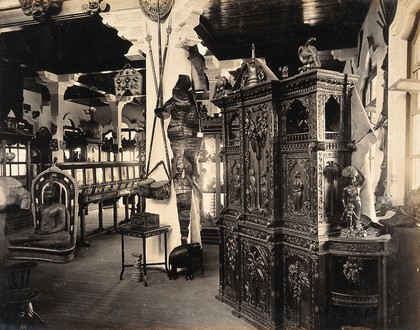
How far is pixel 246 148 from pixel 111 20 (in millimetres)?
2965

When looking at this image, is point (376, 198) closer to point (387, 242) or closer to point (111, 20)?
point (387, 242)

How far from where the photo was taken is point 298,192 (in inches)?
122

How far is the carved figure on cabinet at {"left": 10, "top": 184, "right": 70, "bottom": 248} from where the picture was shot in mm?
4652

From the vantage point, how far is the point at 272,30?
6.30m

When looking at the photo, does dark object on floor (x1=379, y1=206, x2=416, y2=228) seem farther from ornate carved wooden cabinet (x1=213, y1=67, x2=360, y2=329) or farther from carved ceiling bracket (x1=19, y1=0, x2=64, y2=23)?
carved ceiling bracket (x1=19, y1=0, x2=64, y2=23)

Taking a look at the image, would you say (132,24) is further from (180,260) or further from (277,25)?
(180,260)

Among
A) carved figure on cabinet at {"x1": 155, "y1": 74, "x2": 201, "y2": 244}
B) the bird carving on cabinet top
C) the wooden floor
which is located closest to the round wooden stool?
the wooden floor

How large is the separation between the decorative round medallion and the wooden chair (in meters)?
2.61

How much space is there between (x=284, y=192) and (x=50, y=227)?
11.3ft

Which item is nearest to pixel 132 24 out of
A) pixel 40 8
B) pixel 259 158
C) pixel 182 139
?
pixel 40 8

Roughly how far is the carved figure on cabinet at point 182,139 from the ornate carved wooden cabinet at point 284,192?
3.53 ft

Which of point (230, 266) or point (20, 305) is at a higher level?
point (230, 266)

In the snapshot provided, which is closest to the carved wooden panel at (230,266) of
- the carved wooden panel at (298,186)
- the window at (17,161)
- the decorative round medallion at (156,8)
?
the carved wooden panel at (298,186)

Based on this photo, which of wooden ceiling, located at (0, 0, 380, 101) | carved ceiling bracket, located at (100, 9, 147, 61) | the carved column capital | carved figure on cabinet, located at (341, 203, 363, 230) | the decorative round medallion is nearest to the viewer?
carved figure on cabinet, located at (341, 203, 363, 230)
